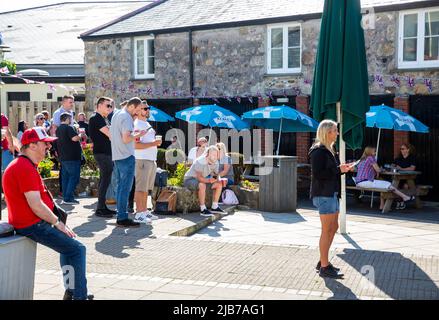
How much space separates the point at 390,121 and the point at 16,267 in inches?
411

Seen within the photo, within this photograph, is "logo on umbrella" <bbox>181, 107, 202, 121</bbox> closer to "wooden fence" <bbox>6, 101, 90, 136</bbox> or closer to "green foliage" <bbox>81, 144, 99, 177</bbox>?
"green foliage" <bbox>81, 144, 99, 177</bbox>

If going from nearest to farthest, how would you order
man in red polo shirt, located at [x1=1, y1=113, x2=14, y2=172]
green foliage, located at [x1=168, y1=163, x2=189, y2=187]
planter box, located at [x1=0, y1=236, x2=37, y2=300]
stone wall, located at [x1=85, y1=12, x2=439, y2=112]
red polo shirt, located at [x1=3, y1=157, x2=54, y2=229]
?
planter box, located at [x1=0, y1=236, x2=37, y2=300] → red polo shirt, located at [x1=3, y1=157, x2=54, y2=229] → man in red polo shirt, located at [x1=1, y1=113, x2=14, y2=172] → green foliage, located at [x1=168, y1=163, x2=189, y2=187] → stone wall, located at [x1=85, y1=12, x2=439, y2=112]

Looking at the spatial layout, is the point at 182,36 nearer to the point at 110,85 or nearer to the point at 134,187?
the point at 110,85

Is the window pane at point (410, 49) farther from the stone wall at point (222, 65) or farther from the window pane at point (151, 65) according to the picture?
the window pane at point (151, 65)

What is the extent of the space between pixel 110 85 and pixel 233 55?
5238mm

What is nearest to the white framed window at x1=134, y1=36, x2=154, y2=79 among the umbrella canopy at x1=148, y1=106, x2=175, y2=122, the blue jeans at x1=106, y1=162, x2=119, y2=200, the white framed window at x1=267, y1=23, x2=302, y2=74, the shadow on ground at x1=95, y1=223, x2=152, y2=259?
the umbrella canopy at x1=148, y1=106, x2=175, y2=122

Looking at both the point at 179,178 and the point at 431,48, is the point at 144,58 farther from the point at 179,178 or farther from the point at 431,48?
the point at 179,178

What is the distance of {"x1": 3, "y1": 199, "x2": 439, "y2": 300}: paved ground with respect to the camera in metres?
6.41

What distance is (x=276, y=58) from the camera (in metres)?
19.1

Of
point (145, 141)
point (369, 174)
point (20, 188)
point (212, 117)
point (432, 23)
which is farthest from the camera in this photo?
point (212, 117)

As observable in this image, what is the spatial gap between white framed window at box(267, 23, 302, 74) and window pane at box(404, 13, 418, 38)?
121 inches

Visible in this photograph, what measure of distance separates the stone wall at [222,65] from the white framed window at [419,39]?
0.22 m

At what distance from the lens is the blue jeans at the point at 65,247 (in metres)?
5.52

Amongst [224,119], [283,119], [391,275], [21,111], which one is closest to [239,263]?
[391,275]
